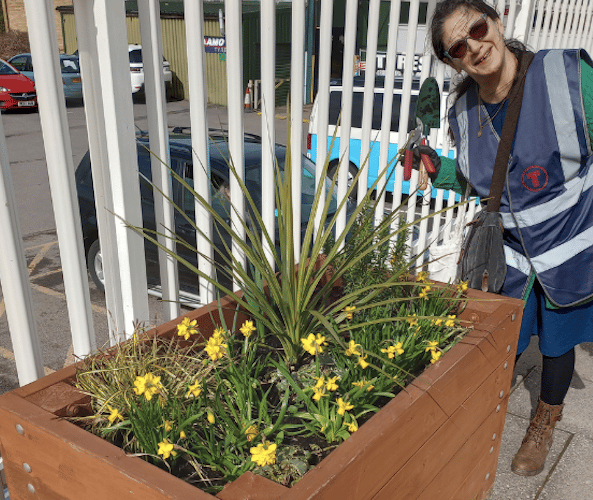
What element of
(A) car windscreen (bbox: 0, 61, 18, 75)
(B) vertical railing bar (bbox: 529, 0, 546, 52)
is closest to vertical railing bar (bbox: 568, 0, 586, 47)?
(B) vertical railing bar (bbox: 529, 0, 546, 52)

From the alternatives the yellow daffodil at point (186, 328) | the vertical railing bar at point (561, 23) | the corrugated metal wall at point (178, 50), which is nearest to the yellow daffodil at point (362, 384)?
the yellow daffodil at point (186, 328)

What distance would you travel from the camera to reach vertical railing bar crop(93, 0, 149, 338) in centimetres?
152

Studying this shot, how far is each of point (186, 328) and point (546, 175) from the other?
1.28 m

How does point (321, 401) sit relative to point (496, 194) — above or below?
below

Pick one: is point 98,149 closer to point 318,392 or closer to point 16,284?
point 16,284

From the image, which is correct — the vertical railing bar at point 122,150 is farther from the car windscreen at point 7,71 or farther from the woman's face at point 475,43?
the car windscreen at point 7,71

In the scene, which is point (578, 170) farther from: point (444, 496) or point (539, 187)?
point (444, 496)

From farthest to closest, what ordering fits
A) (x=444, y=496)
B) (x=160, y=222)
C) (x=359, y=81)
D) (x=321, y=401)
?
(x=359, y=81) < (x=160, y=222) < (x=444, y=496) < (x=321, y=401)

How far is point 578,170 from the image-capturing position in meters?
1.94

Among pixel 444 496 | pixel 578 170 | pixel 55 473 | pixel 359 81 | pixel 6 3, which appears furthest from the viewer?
pixel 6 3

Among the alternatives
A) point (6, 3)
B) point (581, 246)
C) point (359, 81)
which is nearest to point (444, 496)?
point (581, 246)

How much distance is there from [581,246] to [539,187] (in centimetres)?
29

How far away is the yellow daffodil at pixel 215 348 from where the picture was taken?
1.42 meters

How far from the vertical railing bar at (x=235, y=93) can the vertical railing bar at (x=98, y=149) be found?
1.21 feet
